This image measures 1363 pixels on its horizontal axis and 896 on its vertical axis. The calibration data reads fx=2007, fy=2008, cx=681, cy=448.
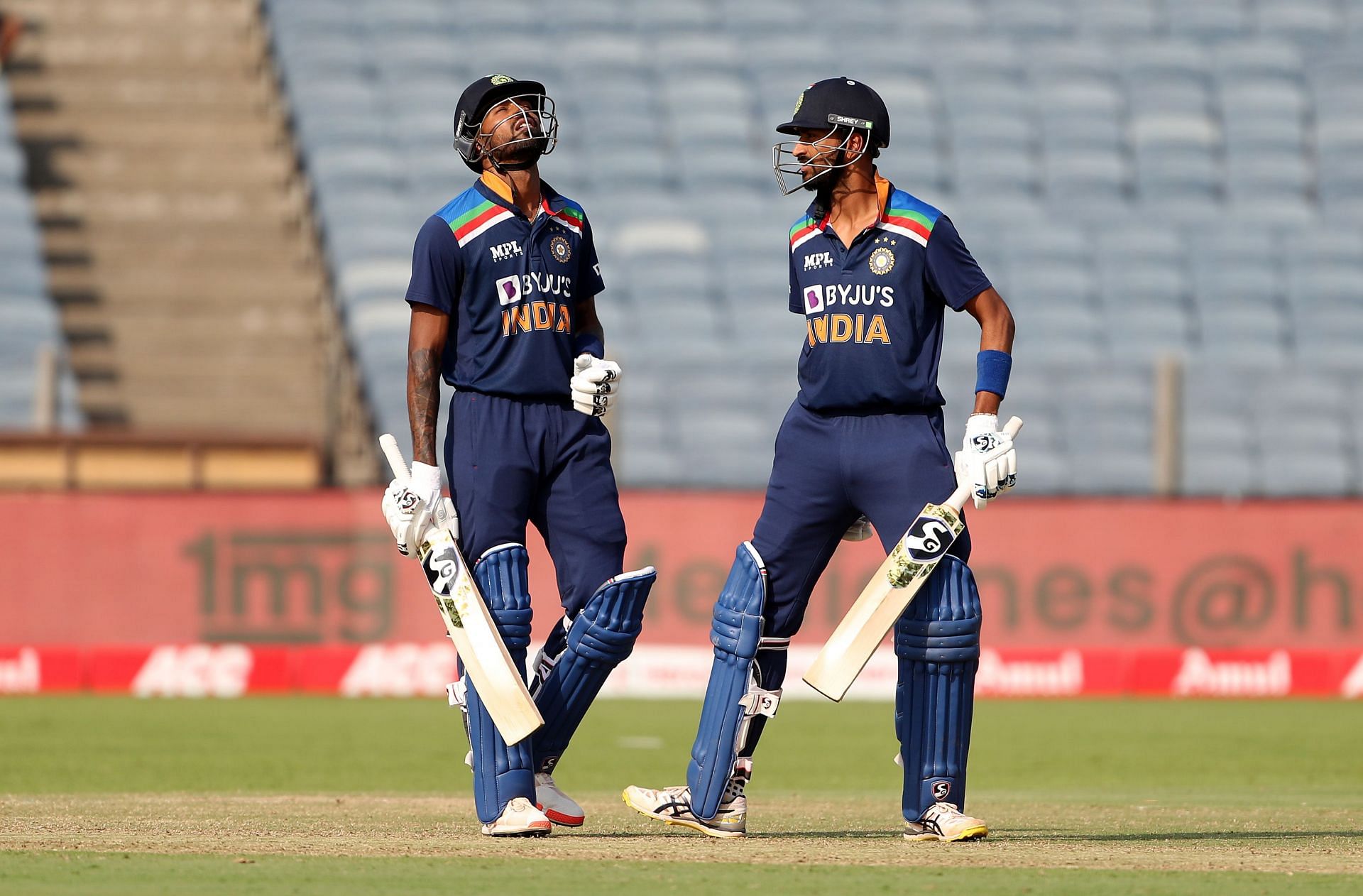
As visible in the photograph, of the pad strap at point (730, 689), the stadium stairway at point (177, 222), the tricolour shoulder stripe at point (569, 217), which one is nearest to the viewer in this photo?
the pad strap at point (730, 689)

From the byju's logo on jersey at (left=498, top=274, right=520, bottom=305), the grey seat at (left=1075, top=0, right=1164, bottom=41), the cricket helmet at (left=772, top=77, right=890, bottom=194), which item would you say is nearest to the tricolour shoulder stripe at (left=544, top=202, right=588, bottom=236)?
the byju's logo on jersey at (left=498, top=274, right=520, bottom=305)

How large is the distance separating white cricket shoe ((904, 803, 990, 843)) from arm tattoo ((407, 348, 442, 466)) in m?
1.73

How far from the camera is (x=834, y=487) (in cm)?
574

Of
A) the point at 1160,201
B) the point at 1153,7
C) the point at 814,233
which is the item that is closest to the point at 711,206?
the point at 1160,201

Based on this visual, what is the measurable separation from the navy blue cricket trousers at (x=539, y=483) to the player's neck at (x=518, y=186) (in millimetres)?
579

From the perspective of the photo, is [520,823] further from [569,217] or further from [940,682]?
[569,217]

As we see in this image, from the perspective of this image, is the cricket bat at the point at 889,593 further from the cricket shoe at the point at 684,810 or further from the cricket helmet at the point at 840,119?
the cricket helmet at the point at 840,119

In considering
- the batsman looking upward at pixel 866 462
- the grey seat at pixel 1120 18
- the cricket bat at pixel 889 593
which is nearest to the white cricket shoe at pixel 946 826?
the batsman looking upward at pixel 866 462

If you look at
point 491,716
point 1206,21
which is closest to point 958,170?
point 1206,21

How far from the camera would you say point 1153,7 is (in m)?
20.6

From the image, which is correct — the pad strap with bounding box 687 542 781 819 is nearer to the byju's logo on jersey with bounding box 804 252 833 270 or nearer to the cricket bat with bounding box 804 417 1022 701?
the cricket bat with bounding box 804 417 1022 701

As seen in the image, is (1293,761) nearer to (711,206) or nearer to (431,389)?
(431,389)

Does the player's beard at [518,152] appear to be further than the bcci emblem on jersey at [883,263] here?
Yes

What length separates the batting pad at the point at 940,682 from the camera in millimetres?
5633
